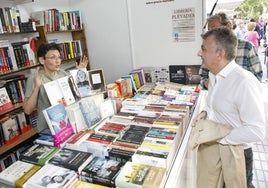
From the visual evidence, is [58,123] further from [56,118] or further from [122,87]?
[122,87]

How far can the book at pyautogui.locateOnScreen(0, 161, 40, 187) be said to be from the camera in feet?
4.02

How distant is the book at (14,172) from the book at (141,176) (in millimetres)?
539

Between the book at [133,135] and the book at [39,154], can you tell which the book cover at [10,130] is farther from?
the book at [133,135]

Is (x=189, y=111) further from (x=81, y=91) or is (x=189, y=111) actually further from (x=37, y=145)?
(x=37, y=145)

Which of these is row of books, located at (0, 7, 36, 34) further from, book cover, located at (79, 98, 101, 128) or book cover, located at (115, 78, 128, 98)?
book cover, located at (79, 98, 101, 128)

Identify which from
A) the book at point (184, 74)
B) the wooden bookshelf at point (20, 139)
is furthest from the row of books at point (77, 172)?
the book at point (184, 74)

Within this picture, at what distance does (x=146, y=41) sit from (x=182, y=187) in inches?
87.6

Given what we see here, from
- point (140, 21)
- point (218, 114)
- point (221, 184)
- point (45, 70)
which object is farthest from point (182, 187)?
point (140, 21)

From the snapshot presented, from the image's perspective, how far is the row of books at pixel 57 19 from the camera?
9.98ft

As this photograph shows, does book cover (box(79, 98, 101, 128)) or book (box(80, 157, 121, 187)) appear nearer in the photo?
book (box(80, 157, 121, 187))

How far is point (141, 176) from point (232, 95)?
2.36ft

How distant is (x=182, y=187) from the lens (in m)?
1.58

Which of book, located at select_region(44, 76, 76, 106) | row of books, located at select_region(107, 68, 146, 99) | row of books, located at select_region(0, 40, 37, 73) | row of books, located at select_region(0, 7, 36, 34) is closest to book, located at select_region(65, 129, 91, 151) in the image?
book, located at select_region(44, 76, 76, 106)

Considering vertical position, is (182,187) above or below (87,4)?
below
